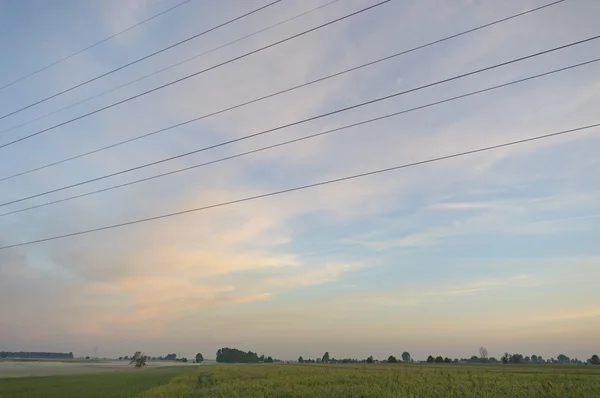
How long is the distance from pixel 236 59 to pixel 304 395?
21969 millimetres

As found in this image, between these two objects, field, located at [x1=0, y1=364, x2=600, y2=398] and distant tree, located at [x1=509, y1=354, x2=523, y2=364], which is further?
distant tree, located at [x1=509, y1=354, x2=523, y2=364]

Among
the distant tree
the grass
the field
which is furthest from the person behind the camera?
the distant tree

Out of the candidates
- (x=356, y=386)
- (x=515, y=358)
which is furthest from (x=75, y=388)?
(x=515, y=358)

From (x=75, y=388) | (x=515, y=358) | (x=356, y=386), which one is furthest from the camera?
(x=515, y=358)

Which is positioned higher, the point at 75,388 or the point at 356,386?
the point at 356,386

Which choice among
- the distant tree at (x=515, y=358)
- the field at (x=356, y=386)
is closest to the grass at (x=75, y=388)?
the field at (x=356, y=386)

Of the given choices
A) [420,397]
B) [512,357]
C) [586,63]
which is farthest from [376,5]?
[512,357]

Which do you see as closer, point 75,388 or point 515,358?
point 75,388

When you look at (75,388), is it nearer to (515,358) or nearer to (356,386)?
(356,386)

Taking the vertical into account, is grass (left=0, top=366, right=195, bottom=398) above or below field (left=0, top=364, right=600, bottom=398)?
below

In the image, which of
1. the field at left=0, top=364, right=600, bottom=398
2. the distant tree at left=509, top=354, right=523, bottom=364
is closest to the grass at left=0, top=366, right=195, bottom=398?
the field at left=0, top=364, right=600, bottom=398

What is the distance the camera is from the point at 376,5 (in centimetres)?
1265

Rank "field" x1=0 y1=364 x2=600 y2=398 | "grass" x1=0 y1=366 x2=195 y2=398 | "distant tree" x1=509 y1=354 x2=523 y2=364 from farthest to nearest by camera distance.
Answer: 1. "distant tree" x1=509 y1=354 x2=523 y2=364
2. "grass" x1=0 y1=366 x2=195 y2=398
3. "field" x1=0 y1=364 x2=600 y2=398

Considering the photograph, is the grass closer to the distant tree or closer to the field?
the field
